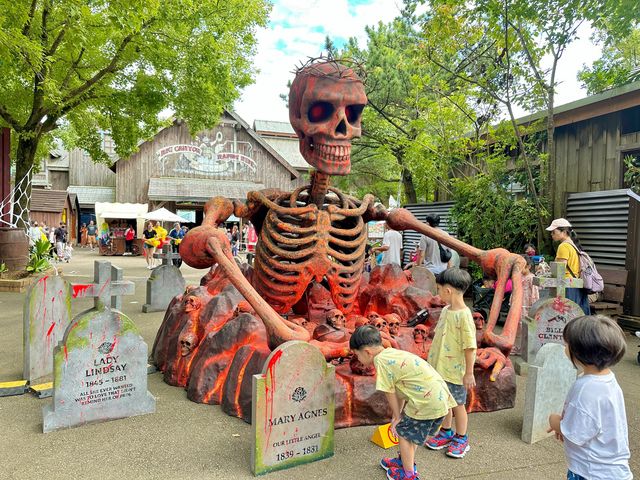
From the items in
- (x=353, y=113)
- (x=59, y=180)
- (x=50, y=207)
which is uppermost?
(x=59, y=180)

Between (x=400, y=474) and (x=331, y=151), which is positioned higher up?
(x=331, y=151)

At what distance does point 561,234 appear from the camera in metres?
5.58

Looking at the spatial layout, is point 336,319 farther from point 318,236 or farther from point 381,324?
point 318,236

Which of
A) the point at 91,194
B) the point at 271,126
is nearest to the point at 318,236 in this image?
the point at 91,194

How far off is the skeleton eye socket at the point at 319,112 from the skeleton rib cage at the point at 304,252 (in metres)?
0.73

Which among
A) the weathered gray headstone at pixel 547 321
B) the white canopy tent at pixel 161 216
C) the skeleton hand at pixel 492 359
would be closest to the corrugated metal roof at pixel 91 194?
the white canopy tent at pixel 161 216

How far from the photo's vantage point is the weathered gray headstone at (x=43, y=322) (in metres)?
4.43

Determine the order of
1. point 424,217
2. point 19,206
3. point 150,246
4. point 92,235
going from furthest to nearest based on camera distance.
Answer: point 92,235
point 150,246
point 424,217
point 19,206

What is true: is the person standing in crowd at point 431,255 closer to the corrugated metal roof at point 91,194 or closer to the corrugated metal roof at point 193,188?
the corrugated metal roof at point 193,188

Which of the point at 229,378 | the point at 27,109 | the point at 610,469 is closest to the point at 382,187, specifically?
the point at 27,109

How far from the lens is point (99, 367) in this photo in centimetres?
356

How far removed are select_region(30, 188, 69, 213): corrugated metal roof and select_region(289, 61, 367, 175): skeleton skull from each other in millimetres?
24477

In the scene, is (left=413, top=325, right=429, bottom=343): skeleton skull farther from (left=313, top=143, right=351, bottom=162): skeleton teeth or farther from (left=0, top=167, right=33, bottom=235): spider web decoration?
(left=0, top=167, right=33, bottom=235): spider web decoration

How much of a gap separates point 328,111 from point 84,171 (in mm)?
31164
